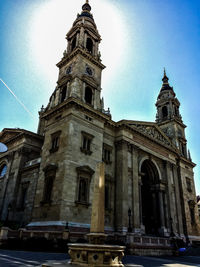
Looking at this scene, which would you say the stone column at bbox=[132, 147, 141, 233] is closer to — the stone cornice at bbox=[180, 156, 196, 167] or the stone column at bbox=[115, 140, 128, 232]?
the stone column at bbox=[115, 140, 128, 232]

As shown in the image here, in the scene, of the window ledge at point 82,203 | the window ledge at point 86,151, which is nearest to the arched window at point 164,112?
the window ledge at point 86,151

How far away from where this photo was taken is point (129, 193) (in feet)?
91.6

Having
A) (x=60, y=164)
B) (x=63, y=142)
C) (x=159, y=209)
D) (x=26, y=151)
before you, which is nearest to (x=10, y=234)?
(x=60, y=164)

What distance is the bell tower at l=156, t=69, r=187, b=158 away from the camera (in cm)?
4499

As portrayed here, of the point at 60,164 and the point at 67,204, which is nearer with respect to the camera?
the point at 67,204

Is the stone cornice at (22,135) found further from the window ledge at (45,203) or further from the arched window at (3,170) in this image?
the window ledge at (45,203)

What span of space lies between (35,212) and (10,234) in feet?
14.9

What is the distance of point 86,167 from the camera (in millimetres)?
24344

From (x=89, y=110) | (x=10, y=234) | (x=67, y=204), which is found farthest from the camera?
(x=89, y=110)

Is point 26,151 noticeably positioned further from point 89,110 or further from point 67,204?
point 67,204

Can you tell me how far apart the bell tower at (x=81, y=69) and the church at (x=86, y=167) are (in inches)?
5.3

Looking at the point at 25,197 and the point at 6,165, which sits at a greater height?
the point at 6,165

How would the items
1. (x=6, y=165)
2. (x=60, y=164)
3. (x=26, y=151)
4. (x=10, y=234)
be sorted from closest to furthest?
(x=10, y=234) → (x=60, y=164) → (x=26, y=151) → (x=6, y=165)

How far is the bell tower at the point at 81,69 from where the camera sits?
29328 millimetres
